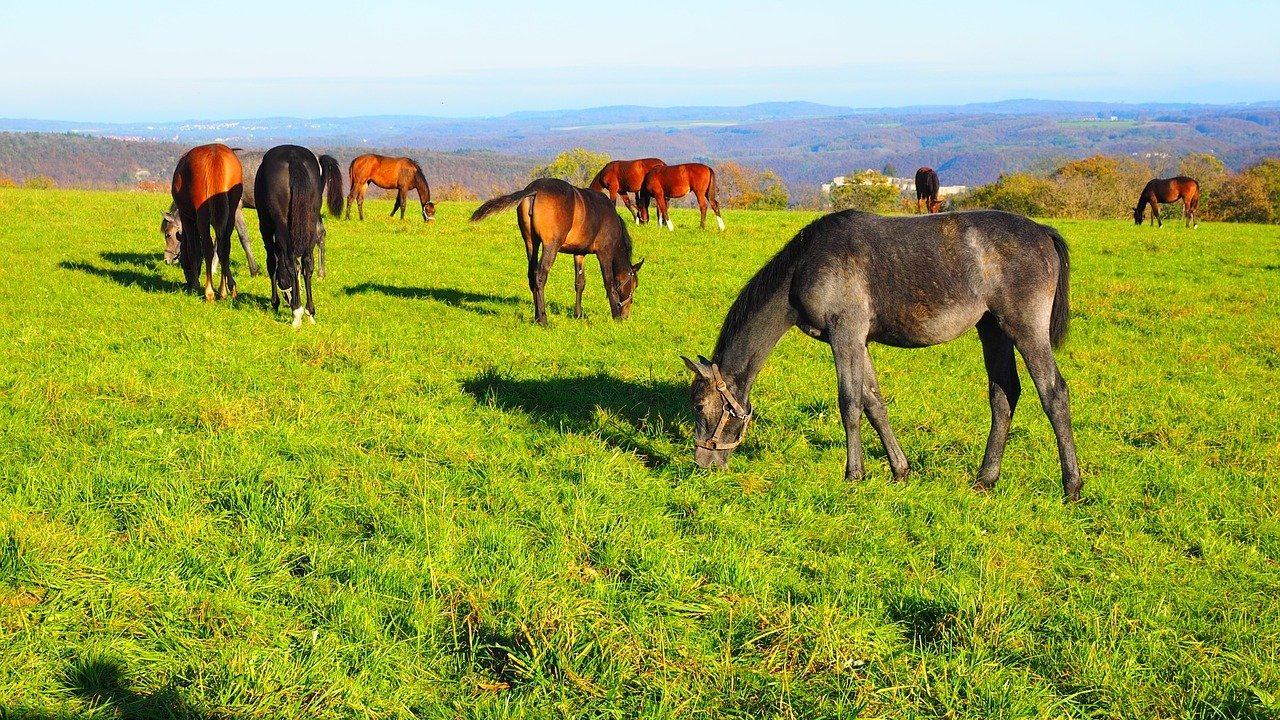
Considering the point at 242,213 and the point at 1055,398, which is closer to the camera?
the point at 1055,398

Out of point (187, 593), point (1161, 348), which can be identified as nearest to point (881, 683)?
point (187, 593)

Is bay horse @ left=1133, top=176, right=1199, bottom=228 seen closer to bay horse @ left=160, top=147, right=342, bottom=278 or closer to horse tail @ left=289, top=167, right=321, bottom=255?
bay horse @ left=160, top=147, right=342, bottom=278

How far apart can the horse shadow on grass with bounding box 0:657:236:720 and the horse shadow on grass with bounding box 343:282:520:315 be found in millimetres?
9651

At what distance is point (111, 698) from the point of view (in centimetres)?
351

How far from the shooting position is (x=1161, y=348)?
11891mm

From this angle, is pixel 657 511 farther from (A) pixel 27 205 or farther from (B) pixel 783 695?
(A) pixel 27 205

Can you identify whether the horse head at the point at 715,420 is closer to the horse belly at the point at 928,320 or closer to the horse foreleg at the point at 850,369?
the horse foreleg at the point at 850,369

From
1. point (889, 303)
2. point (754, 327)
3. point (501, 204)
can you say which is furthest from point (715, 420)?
point (501, 204)

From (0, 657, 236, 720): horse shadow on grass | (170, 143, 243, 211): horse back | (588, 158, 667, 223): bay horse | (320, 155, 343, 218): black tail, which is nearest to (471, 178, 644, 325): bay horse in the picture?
(320, 155, 343, 218): black tail

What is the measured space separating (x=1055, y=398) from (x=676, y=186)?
69.7ft

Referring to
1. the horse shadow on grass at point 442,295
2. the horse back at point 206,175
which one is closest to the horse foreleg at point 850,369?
the horse shadow on grass at point 442,295

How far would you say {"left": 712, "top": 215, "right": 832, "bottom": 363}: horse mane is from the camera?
646 cm

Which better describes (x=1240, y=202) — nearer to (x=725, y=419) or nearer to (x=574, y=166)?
(x=574, y=166)

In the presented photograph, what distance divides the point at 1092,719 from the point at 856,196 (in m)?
69.2
